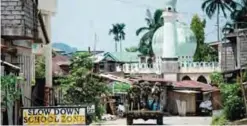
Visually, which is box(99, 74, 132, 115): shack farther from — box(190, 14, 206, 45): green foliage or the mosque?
box(190, 14, 206, 45): green foliage

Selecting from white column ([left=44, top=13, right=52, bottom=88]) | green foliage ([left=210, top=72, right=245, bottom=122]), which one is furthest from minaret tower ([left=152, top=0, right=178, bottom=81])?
green foliage ([left=210, top=72, right=245, bottom=122])

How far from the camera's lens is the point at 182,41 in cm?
6153

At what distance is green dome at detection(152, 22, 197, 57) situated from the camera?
61.4 metres

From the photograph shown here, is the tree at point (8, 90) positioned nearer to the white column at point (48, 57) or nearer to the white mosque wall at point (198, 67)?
the white column at point (48, 57)

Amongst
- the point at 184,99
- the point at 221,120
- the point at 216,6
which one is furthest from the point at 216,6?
the point at 221,120

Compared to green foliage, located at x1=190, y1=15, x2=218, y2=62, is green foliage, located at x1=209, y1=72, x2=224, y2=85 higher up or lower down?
lower down

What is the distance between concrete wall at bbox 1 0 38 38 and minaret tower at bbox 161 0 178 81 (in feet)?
121

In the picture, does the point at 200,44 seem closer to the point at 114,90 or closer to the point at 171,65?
the point at 171,65

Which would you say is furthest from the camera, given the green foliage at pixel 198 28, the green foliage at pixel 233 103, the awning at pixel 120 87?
the green foliage at pixel 198 28

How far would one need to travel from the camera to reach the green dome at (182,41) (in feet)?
202

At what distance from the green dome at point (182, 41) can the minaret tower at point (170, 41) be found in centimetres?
402

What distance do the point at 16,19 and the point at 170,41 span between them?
130 feet

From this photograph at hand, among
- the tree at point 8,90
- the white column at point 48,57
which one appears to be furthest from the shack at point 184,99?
the tree at point 8,90

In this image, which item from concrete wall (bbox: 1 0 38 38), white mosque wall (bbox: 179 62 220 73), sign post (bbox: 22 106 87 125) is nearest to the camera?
sign post (bbox: 22 106 87 125)
